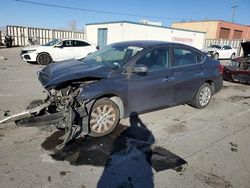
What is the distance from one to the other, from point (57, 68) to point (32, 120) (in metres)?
1.19

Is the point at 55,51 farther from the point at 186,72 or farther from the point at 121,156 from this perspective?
the point at 121,156

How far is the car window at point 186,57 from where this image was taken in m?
5.37

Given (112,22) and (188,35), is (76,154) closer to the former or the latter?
(112,22)

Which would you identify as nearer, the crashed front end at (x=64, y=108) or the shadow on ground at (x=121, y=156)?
the shadow on ground at (x=121, y=156)

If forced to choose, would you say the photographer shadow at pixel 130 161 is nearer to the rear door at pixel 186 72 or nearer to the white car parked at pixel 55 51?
the rear door at pixel 186 72

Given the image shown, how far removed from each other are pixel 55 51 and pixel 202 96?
9.81 meters

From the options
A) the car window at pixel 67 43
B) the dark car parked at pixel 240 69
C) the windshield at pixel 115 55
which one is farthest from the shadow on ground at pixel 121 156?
the car window at pixel 67 43

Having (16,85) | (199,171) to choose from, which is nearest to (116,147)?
(199,171)

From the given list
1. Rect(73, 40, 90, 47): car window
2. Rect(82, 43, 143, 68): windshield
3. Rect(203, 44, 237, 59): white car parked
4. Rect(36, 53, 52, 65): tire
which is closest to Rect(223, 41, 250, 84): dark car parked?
Rect(82, 43, 143, 68): windshield

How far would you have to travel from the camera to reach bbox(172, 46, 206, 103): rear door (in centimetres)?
532

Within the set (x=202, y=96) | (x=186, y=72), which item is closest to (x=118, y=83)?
(x=186, y=72)

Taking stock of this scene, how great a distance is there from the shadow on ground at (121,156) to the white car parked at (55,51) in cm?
993

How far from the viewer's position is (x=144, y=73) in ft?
15.4

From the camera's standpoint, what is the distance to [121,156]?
12.1 feet
